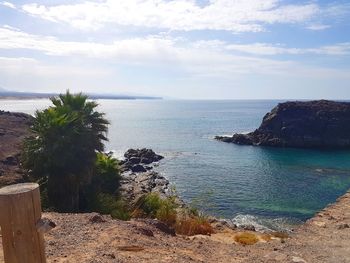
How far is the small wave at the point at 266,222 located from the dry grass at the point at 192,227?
1327 cm

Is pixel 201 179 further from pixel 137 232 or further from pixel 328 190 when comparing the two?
pixel 137 232

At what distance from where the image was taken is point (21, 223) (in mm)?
3488

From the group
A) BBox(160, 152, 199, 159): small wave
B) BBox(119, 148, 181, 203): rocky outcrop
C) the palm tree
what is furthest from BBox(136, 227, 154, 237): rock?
BBox(160, 152, 199, 159): small wave

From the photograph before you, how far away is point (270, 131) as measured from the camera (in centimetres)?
8250

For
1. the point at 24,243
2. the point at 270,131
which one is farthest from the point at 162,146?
the point at 24,243

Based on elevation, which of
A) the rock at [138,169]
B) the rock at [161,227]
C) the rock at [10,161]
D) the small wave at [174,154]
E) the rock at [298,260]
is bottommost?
the rock at [138,169]

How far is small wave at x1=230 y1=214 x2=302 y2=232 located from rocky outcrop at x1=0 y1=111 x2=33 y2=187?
14.8m

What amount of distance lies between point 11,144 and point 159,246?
44.3 meters

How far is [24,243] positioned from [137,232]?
680cm

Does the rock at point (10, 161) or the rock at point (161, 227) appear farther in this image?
the rock at point (10, 161)

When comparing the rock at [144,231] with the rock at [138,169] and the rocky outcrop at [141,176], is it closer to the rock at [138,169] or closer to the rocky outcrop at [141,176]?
the rocky outcrop at [141,176]

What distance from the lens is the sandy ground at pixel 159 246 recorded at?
8.49 metres

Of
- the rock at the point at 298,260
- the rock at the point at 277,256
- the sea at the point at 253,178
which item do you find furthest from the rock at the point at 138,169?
the rock at the point at 298,260

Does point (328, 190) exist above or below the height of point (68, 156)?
below
